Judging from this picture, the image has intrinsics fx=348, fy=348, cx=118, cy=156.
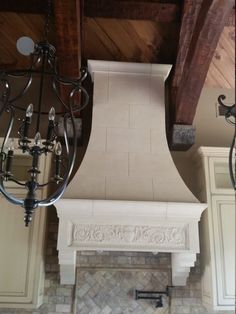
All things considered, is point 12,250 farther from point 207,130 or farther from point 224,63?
point 224,63

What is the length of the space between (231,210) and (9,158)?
229 cm

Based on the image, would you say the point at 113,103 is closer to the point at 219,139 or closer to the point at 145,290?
the point at 219,139

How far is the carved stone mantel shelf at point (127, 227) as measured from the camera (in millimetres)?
2951

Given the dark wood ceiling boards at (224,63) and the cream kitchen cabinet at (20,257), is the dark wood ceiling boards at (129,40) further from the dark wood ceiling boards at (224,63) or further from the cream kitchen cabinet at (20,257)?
the cream kitchen cabinet at (20,257)

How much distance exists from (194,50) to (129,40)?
1006mm

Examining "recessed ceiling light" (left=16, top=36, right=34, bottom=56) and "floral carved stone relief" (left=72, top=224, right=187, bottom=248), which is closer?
"recessed ceiling light" (left=16, top=36, right=34, bottom=56)

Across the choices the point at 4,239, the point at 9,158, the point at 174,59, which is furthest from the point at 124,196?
the point at 174,59

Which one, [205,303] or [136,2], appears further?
[136,2]

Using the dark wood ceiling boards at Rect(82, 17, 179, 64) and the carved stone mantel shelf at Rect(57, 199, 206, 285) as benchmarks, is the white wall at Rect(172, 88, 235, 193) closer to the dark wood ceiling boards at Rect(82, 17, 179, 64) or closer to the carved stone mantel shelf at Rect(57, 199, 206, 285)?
the dark wood ceiling boards at Rect(82, 17, 179, 64)

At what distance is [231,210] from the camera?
3318 millimetres

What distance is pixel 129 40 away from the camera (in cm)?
389

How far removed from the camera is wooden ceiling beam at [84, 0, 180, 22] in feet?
11.6

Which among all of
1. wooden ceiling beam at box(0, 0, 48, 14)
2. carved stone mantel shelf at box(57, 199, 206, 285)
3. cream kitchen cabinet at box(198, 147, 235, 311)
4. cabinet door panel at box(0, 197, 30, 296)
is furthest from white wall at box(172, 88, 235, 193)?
wooden ceiling beam at box(0, 0, 48, 14)

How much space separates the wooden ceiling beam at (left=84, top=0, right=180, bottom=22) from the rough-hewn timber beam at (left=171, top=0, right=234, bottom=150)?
20cm
